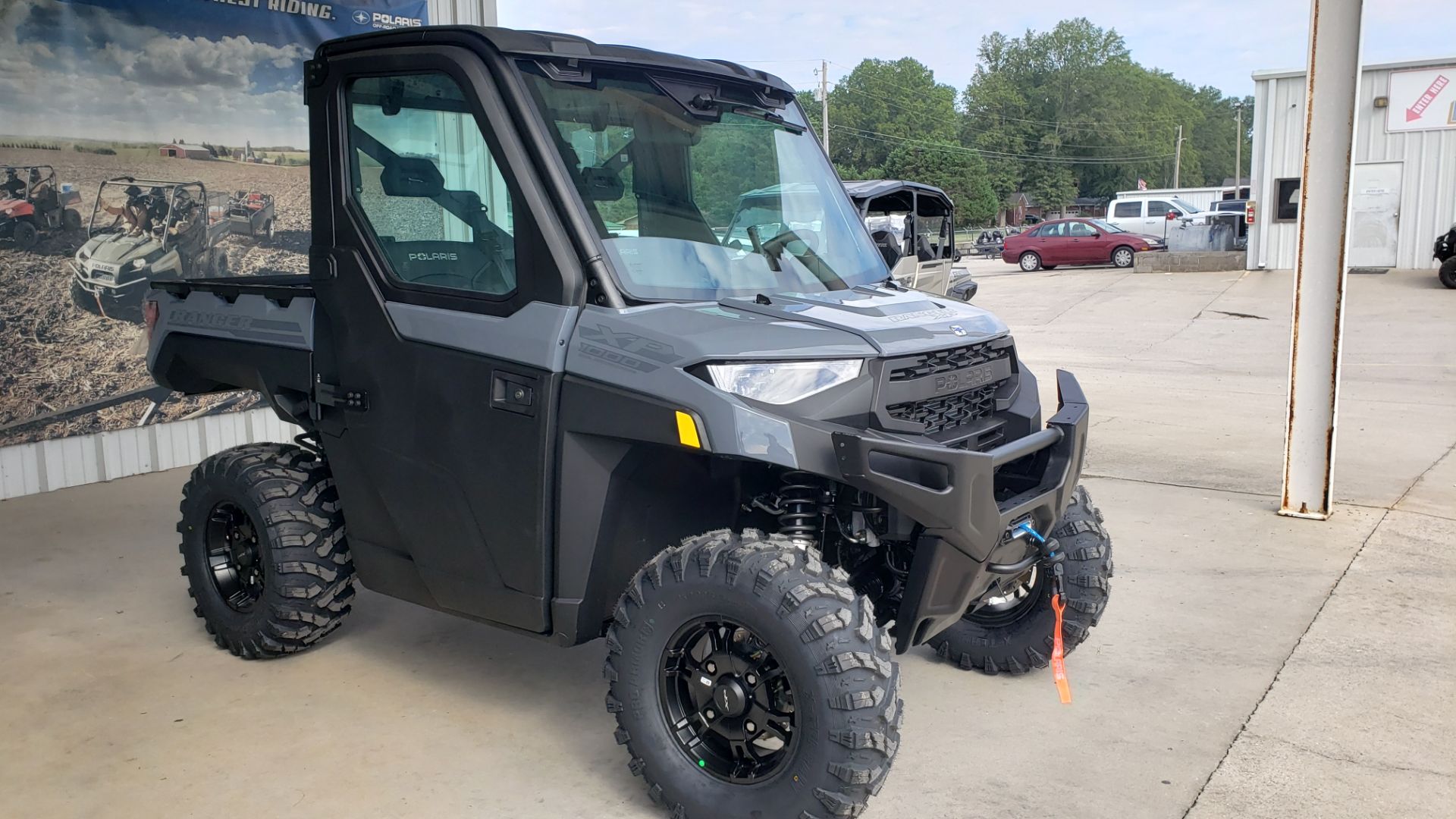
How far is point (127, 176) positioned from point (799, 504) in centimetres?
638

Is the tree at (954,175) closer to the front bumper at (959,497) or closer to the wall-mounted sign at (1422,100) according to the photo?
the wall-mounted sign at (1422,100)

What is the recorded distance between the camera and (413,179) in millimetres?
3984

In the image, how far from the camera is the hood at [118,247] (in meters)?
7.89

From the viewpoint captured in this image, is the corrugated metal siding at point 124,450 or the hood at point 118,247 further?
the hood at point 118,247

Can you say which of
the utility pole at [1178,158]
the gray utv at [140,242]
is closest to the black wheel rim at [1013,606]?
the gray utv at [140,242]

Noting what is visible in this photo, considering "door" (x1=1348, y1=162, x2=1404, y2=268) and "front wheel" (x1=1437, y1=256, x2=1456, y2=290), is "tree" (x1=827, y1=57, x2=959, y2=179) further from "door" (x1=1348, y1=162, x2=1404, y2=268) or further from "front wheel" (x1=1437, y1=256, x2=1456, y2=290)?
"front wheel" (x1=1437, y1=256, x2=1456, y2=290)

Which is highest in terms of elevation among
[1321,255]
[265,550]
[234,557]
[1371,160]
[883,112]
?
[883,112]

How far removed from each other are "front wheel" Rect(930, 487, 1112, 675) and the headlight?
1375 millimetres

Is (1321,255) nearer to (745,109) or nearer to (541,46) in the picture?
(745,109)

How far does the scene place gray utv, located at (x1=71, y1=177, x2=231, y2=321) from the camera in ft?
25.9

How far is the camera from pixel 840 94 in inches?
4390

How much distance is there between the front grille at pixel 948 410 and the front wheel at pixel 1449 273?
19.3 metres

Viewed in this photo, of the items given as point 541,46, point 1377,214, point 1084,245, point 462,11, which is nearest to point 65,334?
point 462,11

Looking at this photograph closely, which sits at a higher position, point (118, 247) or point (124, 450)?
point (118, 247)
